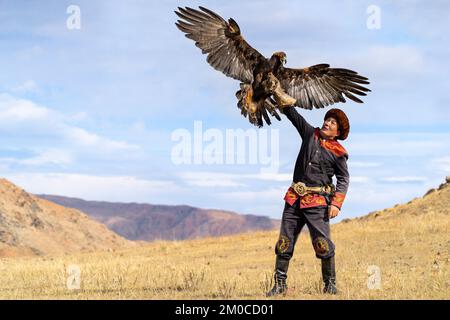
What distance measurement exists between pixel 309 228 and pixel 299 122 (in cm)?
138

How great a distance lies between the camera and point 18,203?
4006cm

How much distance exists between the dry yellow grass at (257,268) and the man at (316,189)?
23.7 inches

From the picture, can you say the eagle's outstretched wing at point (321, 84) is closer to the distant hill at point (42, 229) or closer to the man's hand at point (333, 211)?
the man's hand at point (333, 211)

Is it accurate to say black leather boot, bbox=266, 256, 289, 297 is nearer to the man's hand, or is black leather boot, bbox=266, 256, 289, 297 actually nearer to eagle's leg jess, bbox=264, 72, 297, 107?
the man's hand

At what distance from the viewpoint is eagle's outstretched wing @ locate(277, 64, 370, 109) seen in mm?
8578

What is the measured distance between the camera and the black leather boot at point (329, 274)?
859 cm

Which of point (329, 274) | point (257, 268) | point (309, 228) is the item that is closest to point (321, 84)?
point (309, 228)

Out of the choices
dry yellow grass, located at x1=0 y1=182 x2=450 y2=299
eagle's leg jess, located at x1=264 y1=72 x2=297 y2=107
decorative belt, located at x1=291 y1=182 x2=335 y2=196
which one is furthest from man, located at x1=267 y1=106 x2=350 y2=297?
dry yellow grass, located at x1=0 y1=182 x2=450 y2=299

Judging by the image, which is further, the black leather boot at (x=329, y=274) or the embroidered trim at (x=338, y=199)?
the black leather boot at (x=329, y=274)

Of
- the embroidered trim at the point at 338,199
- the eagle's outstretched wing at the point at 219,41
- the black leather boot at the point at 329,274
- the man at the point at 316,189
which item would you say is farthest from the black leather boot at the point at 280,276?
the eagle's outstretched wing at the point at 219,41
